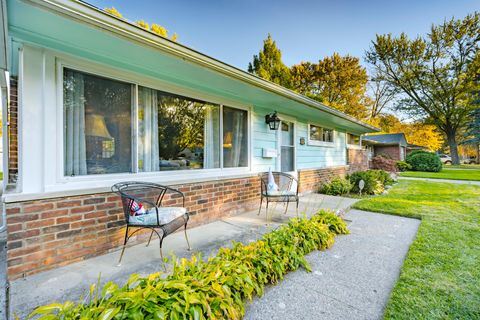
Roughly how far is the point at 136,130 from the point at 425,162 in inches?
775

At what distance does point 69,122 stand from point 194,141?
1.71 meters

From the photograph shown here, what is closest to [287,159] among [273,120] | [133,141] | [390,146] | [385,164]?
[273,120]

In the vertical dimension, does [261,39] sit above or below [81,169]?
above

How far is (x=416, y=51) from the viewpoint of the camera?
20.5 meters

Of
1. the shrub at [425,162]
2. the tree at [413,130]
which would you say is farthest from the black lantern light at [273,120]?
the tree at [413,130]

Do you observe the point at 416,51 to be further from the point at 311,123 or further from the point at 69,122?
the point at 69,122

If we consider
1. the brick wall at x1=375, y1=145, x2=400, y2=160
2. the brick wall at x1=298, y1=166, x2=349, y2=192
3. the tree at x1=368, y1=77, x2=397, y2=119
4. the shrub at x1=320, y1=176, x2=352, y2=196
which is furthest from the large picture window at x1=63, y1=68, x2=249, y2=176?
the tree at x1=368, y1=77, x2=397, y2=119

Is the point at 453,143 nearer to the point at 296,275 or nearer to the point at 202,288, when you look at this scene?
the point at 296,275

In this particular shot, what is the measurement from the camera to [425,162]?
16141 mm

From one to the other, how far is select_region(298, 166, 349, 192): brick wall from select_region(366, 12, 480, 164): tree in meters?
19.9

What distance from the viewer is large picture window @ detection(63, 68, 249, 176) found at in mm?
2514

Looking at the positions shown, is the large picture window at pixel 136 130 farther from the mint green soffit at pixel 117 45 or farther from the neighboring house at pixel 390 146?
the neighboring house at pixel 390 146

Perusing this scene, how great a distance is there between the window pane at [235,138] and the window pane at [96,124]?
1796 millimetres

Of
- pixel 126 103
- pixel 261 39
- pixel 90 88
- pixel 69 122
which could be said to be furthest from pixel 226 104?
pixel 261 39
